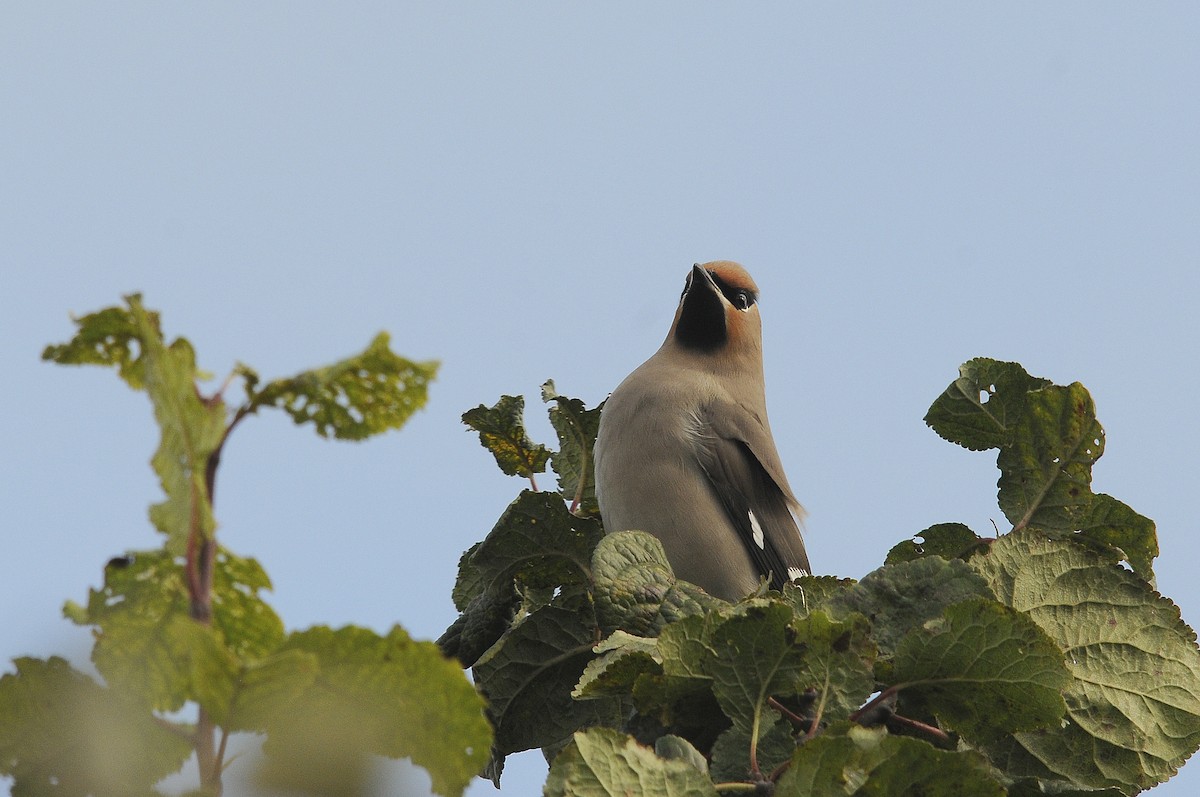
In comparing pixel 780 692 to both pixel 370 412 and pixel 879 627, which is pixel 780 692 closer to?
pixel 879 627

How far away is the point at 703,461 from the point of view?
5.36 meters

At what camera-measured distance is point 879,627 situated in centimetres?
227

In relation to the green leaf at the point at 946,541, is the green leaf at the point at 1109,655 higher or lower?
lower

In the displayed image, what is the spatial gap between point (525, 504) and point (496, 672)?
1.22ft

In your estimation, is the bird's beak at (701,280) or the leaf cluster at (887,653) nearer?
the leaf cluster at (887,653)

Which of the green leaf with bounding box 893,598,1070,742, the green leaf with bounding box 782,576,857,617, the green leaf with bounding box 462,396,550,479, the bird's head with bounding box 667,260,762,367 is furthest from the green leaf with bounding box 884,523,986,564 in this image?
the bird's head with bounding box 667,260,762,367

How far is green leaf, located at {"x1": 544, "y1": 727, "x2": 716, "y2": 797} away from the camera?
1.79m

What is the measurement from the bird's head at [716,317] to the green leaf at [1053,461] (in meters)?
3.20

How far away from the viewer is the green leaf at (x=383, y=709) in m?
1.26

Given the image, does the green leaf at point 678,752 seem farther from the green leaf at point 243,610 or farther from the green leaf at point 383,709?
the green leaf at point 243,610

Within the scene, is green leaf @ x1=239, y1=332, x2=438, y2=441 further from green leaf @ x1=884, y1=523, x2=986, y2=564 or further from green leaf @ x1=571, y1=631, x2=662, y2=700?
green leaf @ x1=884, y1=523, x2=986, y2=564

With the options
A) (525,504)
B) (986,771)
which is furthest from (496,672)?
(986,771)

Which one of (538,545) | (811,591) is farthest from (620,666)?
(538,545)

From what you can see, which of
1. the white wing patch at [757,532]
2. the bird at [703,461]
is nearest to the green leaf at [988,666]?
the bird at [703,461]
